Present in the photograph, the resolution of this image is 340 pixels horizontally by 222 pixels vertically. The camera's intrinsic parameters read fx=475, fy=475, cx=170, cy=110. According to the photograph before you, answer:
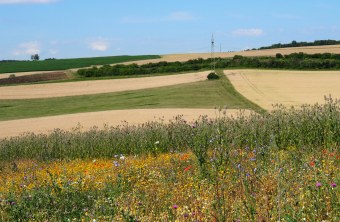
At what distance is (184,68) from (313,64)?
16123 mm

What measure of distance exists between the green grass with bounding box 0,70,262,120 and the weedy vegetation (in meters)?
17.9

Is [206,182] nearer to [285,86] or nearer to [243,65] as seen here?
[285,86]

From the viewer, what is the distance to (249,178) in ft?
19.7

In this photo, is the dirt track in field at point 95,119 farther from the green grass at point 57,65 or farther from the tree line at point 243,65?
the green grass at point 57,65

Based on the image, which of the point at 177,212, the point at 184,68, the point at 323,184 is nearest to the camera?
the point at 323,184

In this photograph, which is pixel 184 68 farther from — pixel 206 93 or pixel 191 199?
pixel 191 199

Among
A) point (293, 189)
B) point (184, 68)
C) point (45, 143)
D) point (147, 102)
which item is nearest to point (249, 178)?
point (293, 189)

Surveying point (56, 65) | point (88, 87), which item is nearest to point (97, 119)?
point (88, 87)

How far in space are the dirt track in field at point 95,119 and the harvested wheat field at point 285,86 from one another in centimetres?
470

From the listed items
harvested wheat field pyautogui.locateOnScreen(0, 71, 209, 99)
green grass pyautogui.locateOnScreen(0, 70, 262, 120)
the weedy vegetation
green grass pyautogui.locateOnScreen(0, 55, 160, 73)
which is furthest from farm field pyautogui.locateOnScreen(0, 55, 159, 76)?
the weedy vegetation

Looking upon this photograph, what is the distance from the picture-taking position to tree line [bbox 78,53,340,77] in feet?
169

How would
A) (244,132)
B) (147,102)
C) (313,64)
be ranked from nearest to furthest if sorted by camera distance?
1. (244,132)
2. (147,102)
3. (313,64)

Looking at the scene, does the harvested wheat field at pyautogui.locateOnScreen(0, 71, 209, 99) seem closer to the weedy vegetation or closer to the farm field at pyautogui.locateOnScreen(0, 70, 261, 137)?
the farm field at pyautogui.locateOnScreen(0, 70, 261, 137)

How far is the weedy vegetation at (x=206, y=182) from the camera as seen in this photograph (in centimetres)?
486
